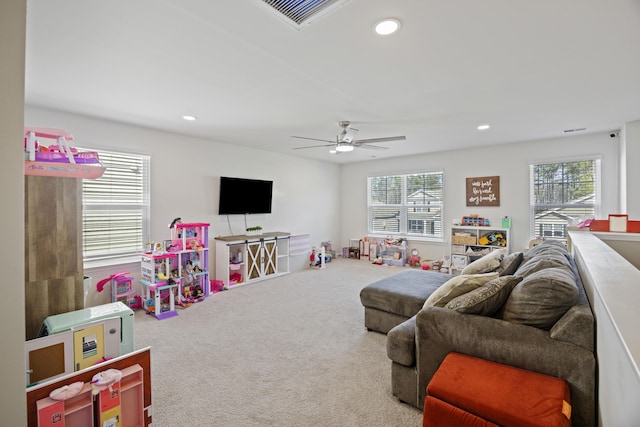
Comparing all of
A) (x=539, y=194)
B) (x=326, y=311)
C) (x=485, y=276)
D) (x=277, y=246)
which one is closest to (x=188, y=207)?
(x=277, y=246)

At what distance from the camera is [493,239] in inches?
209

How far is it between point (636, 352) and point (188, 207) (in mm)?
4919

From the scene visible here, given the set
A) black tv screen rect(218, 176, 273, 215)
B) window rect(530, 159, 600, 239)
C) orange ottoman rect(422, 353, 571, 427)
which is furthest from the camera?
black tv screen rect(218, 176, 273, 215)

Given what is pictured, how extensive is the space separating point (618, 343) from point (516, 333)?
808 millimetres

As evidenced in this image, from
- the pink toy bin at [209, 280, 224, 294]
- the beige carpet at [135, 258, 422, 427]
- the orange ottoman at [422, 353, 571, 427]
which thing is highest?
the orange ottoman at [422, 353, 571, 427]

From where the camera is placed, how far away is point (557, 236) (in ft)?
16.1

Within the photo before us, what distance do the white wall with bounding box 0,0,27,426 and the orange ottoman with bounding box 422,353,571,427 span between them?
1696mm

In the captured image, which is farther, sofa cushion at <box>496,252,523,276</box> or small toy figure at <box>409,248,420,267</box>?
small toy figure at <box>409,248,420,267</box>

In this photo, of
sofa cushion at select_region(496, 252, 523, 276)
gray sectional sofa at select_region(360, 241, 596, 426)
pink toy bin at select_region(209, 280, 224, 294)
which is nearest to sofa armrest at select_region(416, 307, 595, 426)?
gray sectional sofa at select_region(360, 241, 596, 426)

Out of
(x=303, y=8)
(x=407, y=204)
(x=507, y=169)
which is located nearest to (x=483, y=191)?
(x=507, y=169)

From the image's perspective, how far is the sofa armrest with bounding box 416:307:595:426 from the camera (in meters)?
1.35

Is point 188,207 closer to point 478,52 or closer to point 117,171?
point 117,171

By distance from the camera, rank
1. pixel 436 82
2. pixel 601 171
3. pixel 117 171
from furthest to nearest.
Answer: pixel 601 171 < pixel 117 171 < pixel 436 82

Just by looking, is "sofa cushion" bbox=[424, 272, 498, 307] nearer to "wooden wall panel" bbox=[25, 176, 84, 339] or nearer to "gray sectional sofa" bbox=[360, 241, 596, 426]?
"gray sectional sofa" bbox=[360, 241, 596, 426]
